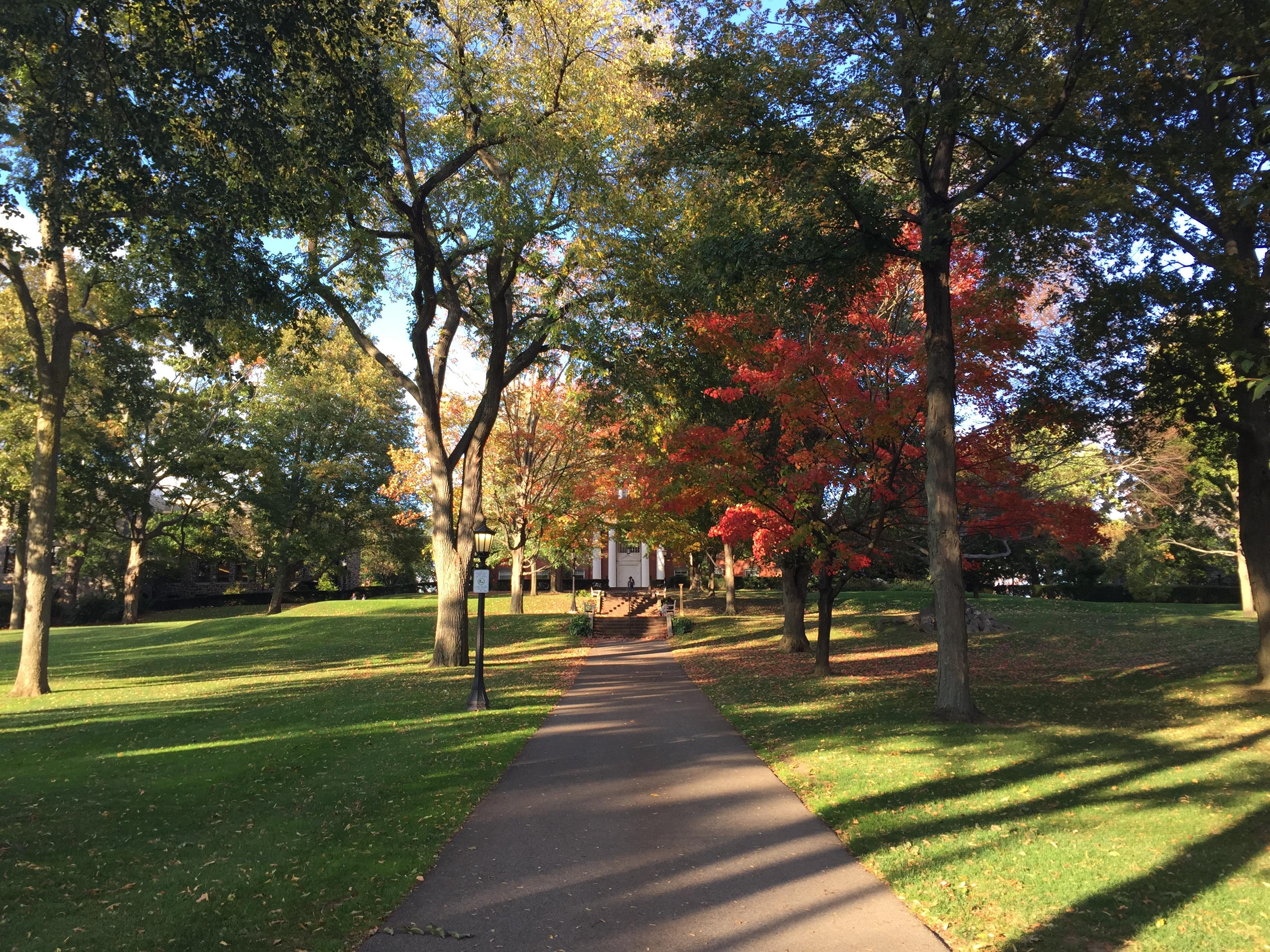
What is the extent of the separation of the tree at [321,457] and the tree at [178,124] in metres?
29.1

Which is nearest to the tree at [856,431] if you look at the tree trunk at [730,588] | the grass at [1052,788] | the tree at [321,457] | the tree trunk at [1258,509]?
Answer: the tree trunk at [1258,509]

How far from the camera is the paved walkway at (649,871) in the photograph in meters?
4.33

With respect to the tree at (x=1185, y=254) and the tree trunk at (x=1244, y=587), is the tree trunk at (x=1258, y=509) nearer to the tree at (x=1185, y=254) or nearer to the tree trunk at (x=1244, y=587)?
the tree at (x=1185, y=254)

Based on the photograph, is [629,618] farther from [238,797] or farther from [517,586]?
[238,797]

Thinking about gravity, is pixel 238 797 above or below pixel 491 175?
below

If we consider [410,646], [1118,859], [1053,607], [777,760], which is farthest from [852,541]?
[1053,607]

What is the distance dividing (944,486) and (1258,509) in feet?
18.1

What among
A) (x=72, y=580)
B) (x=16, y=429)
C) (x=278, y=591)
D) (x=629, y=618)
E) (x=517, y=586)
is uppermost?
(x=16, y=429)

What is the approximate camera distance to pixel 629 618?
2980 centimetres

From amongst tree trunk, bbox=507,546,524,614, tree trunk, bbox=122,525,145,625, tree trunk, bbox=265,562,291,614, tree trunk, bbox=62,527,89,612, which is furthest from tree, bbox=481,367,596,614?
tree trunk, bbox=62,527,89,612

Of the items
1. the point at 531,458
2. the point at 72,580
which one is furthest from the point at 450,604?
the point at 72,580

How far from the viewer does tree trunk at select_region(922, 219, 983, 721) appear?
10.2 meters

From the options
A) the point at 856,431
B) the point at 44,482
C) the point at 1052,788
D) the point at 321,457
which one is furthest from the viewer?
the point at 321,457

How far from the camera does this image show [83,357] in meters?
20.8
